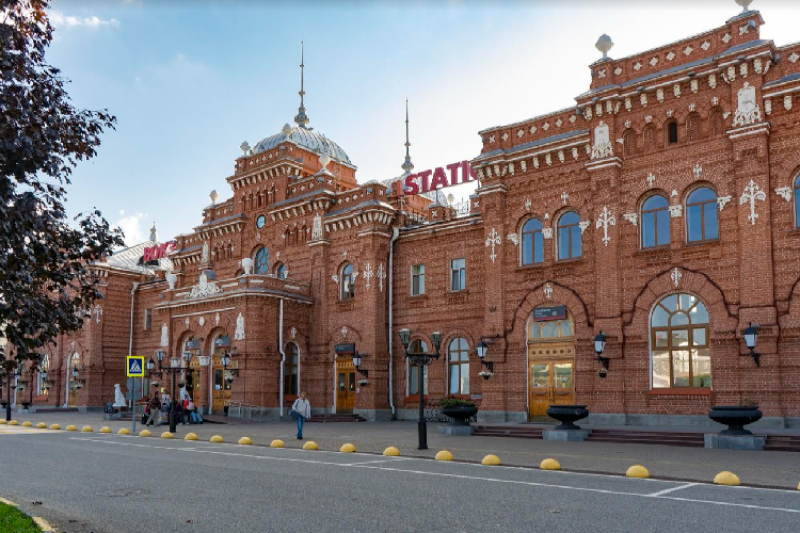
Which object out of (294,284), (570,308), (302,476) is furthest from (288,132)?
(302,476)

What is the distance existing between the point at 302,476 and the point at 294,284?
73.3 ft

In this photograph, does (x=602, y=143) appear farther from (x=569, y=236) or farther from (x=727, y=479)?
(x=727, y=479)

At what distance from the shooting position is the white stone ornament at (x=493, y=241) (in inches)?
1138

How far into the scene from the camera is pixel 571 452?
1861cm

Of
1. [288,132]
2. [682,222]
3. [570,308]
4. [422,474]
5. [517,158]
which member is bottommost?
[422,474]

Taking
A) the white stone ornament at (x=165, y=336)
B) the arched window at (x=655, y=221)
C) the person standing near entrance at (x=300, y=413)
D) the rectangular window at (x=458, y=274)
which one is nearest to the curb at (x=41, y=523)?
the person standing near entrance at (x=300, y=413)

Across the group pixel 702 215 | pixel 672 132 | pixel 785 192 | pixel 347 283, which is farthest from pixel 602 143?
pixel 347 283

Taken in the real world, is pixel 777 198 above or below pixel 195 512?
above

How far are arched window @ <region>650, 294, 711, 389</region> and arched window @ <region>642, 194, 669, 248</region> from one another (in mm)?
2020

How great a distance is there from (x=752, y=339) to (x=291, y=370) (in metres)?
20.9

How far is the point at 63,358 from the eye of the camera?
46125 mm

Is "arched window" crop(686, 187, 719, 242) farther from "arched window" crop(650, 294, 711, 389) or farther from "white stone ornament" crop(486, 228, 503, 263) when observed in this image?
"white stone ornament" crop(486, 228, 503, 263)

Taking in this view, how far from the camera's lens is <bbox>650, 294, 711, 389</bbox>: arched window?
77.7 feet

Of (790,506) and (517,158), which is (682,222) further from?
(790,506)
